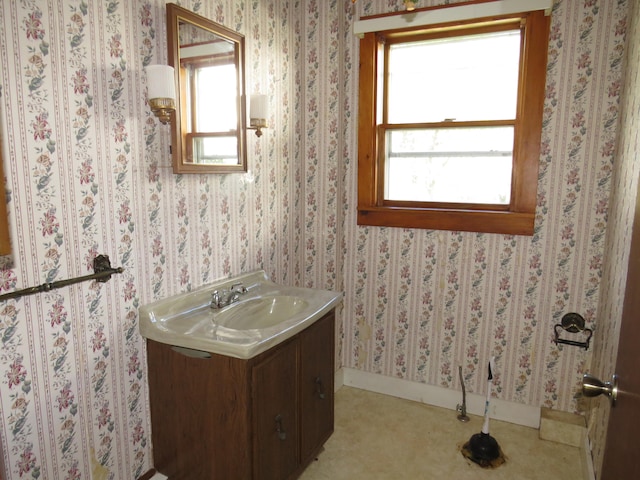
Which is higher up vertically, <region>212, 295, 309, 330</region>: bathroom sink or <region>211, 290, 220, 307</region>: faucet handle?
<region>211, 290, 220, 307</region>: faucet handle

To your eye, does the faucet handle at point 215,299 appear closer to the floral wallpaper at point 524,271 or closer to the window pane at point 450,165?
the floral wallpaper at point 524,271

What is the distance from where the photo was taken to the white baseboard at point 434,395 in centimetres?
256

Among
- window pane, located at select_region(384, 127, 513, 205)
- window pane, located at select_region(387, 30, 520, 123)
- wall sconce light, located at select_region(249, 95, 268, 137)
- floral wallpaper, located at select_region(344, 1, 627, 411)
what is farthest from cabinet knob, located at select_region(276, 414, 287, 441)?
window pane, located at select_region(387, 30, 520, 123)

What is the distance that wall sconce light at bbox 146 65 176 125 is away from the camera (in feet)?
5.22

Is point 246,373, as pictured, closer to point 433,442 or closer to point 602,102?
point 433,442

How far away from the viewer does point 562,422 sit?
2387 mm

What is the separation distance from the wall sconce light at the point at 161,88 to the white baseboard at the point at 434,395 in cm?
201

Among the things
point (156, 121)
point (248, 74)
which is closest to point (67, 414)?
point (156, 121)

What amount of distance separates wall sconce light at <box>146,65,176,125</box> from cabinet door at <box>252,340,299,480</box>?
100cm

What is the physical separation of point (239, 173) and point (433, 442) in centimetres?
176

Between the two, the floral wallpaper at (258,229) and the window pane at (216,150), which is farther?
the window pane at (216,150)

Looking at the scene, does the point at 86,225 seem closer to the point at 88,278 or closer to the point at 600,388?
the point at 88,278

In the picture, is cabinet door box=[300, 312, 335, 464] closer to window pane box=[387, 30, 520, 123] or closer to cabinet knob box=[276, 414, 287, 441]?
cabinet knob box=[276, 414, 287, 441]

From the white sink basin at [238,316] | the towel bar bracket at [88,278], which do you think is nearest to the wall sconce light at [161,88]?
the towel bar bracket at [88,278]
